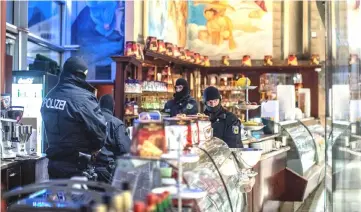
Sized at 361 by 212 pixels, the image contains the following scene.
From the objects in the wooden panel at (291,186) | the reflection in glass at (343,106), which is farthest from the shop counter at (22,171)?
the wooden panel at (291,186)

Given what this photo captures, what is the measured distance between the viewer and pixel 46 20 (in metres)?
11.1

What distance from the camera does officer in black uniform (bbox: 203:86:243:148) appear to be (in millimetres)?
5934

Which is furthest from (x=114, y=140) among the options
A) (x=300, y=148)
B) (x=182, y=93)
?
(x=300, y=148)

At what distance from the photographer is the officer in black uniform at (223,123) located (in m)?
5.93

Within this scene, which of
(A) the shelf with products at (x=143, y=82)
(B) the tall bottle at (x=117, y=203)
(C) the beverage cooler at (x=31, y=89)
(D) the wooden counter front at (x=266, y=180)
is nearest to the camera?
(B) the tall bottle at (x=117, y=203)

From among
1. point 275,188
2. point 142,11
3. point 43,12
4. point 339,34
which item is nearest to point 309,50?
point 142,11

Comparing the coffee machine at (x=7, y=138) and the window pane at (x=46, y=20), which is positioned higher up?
the window pane at (x=46, y=20)

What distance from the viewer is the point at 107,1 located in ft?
36.4

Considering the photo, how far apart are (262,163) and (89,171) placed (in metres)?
2.80

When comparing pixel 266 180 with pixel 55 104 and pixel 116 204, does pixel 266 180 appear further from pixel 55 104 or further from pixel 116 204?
pixel 116 204

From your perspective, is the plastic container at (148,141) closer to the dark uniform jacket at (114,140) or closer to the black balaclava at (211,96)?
the dark uniform jacket at (114,140)

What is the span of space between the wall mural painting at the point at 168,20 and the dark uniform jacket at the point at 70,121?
6523 millimetres

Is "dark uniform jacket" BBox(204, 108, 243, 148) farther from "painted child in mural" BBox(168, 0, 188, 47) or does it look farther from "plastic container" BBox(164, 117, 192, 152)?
"painted child in mural" BBox(168, 0, 188, 47)

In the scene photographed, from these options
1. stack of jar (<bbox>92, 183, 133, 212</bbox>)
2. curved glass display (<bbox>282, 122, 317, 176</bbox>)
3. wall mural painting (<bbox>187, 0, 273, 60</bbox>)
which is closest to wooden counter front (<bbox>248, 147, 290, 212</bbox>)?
curved glass display (<bbox>282, 122, 317, 176</bbox>)
